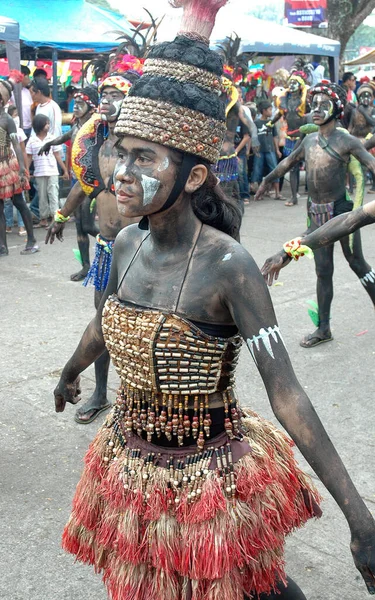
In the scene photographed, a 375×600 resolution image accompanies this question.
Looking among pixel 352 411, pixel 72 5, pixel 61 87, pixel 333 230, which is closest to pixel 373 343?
pixel 352 411

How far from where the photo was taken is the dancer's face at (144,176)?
2.13 meters

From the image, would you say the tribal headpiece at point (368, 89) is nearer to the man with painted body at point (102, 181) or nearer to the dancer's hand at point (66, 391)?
the man with painted body at point (102, 181)

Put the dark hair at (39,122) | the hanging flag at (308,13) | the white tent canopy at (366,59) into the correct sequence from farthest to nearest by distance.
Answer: the white tent canopy at (366,59), the hanging flag at (308,13), the dark hair at (39,122)

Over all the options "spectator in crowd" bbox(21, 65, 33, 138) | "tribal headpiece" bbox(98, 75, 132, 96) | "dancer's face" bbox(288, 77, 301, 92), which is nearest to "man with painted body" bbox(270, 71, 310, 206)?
"dancer's face" bbox(288, 77, 301, 92)

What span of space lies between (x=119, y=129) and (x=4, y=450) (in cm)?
275

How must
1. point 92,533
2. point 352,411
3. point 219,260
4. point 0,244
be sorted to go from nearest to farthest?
point 219,260
point 92,533
point 352,411
point 0,244

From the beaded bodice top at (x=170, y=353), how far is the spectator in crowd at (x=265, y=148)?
12.4 m

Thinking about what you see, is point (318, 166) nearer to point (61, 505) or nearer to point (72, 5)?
point (61, 505)

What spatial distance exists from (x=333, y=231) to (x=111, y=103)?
1.67 m

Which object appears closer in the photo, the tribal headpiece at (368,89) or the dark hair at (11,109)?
the dark hair at (11,109)

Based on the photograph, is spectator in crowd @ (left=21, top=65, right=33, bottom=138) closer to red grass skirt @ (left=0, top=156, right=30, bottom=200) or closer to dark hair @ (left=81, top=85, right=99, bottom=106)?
red grass skirt @ (left=0, top=156, right=30, bottom=200)

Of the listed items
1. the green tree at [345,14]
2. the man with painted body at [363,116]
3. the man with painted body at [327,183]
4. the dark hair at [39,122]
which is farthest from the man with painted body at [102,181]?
the green tree at [345,14]

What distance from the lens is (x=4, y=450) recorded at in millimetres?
4367

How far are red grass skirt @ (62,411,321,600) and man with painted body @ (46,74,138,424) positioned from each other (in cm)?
241
